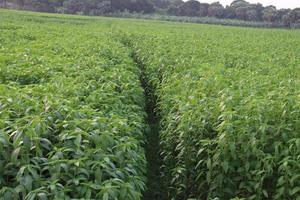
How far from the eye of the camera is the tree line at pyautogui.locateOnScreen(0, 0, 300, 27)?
69000 mm

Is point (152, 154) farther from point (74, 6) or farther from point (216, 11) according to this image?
point (216, 11)

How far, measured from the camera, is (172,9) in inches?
3159

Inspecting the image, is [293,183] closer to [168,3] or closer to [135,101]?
[135,101]

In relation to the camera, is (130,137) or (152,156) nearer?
(130,137)

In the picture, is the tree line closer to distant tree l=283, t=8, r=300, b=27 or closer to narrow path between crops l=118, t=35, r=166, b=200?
distant tree l=283, t=8, r=300, b=27

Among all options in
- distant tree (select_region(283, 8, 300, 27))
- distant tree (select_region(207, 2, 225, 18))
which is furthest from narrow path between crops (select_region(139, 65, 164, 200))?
distant tree (select_region(207, 2, 225, 18))

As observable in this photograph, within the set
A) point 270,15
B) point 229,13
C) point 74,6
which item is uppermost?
point 270,15

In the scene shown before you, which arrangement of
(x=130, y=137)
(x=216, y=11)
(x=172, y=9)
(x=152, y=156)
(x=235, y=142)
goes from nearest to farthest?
(x=130, y=137) < (x=235, y=142) < (x=152, y=156) < (x=216, y=11) < (x=172, y=9)

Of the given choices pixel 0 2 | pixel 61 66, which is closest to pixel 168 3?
pixel 0 2

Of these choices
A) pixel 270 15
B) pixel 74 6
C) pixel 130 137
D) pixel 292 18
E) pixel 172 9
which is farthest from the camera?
pixel 172 9

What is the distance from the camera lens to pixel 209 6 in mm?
80812

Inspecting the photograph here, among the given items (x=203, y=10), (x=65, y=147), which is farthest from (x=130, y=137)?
(x=203, y=10)

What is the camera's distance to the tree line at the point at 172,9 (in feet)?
226

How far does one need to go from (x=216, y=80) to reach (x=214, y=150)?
168 cm
